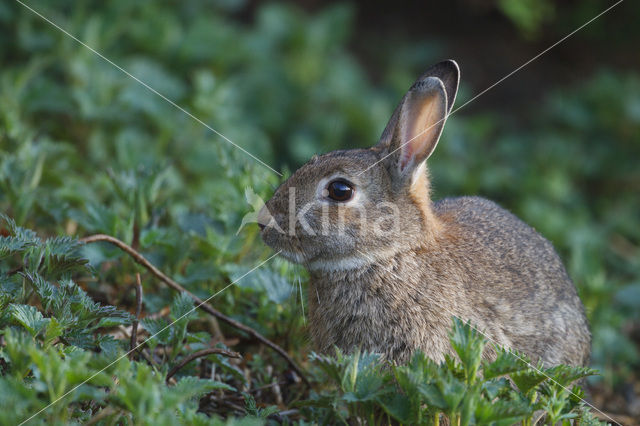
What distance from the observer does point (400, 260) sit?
12.0 feet

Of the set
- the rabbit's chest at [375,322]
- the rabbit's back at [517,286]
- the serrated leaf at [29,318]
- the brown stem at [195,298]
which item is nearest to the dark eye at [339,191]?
the rabbit's chest at [375,322]

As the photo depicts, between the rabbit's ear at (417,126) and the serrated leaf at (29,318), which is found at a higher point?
the rabbit's ear at (417,126)

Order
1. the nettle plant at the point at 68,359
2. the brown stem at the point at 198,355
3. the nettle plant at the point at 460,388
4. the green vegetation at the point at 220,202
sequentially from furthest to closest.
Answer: the brown stem at the point at 198,355, the green vegetation at the point at 220,202, the nettle plant at the point at 460,388, the nettle plant at the point at 68,359

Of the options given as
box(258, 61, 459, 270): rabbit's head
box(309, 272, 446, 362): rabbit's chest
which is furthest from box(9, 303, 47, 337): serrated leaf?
box(309, 272, 446, 362): rabbit's chest

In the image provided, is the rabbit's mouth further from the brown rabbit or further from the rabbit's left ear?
the rabbit's left ear

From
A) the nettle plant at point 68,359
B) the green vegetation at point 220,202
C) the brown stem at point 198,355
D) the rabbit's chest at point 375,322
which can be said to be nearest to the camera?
the nettle plant at point 68,359

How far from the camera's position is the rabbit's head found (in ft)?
11.8

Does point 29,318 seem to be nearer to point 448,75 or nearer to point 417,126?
point 417,126

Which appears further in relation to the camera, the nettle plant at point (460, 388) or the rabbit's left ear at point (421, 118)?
the rabbit's left ear at point (421, 118)

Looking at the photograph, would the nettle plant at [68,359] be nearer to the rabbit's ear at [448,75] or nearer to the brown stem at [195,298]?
the brown stem at [195,298]

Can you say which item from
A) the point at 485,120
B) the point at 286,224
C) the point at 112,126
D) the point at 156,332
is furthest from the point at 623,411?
the point at 112,126

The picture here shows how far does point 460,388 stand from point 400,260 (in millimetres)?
1056

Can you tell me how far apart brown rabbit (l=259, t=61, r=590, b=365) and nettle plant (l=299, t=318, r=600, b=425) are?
1.82 feet

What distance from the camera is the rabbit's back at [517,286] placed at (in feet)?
12.2
